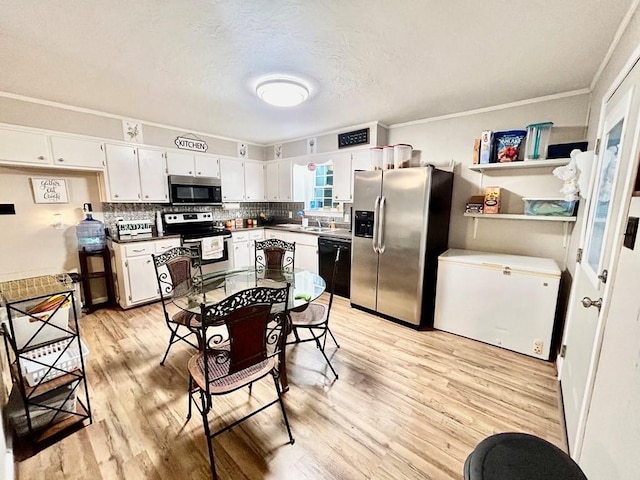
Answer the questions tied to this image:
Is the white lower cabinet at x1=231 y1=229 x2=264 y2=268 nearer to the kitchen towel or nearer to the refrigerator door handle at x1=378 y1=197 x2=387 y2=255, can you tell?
the kitchen towel

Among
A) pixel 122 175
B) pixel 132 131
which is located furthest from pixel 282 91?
pixel 122 175

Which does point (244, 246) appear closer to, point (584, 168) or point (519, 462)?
point (584, 168)

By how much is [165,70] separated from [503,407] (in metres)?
3.53

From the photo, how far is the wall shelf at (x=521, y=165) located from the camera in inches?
94.9

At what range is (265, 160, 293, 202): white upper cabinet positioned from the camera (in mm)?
4754

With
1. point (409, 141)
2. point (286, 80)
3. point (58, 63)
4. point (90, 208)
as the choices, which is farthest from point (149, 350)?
point (409, 141)

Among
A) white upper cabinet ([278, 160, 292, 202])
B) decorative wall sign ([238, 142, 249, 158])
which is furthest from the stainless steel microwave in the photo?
white upper cabinet ([278, 160, 292, 202])

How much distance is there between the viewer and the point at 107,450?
5.11ft

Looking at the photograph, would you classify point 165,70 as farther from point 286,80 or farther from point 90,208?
point 90,208

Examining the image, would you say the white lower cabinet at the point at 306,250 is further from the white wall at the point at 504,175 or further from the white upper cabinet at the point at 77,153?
the white upper cabinet at the point at 77,153

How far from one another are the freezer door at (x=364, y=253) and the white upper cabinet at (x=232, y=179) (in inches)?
92.4

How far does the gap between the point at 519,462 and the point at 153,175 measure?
4.34 m

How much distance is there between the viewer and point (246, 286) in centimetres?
246

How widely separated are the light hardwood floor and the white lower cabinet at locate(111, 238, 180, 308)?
0.81 metres
